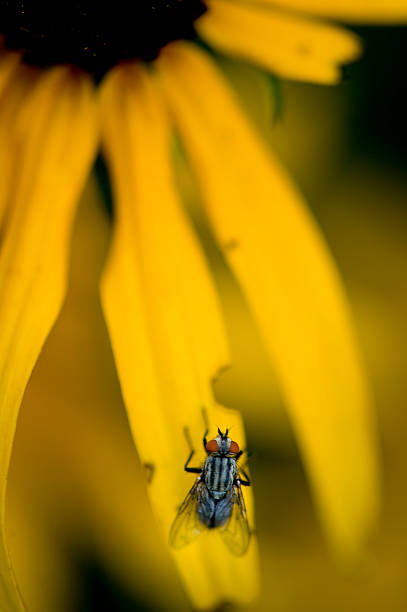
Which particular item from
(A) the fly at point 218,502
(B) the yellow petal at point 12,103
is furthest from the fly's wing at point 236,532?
(B) the yellow petal at point 12,103

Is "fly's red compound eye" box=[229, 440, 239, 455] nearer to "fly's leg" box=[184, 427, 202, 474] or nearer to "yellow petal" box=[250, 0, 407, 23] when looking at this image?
"fly's leg" box=[184, 427, 202, 474]

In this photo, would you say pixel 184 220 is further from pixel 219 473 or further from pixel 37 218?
pixel 219 473

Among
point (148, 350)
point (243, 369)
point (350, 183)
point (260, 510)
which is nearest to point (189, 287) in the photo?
point (148, 350)

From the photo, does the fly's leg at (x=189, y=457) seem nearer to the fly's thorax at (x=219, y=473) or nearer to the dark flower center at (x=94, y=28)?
the fly's thorax at (x=219, y=473)

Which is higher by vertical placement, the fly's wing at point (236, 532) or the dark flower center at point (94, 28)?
the dark flower center at point (94, 28)

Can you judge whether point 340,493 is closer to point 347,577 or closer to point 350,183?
point 347,577

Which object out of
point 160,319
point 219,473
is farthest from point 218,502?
point 160,319

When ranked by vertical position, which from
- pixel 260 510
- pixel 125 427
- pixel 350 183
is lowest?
pixel 260 510
